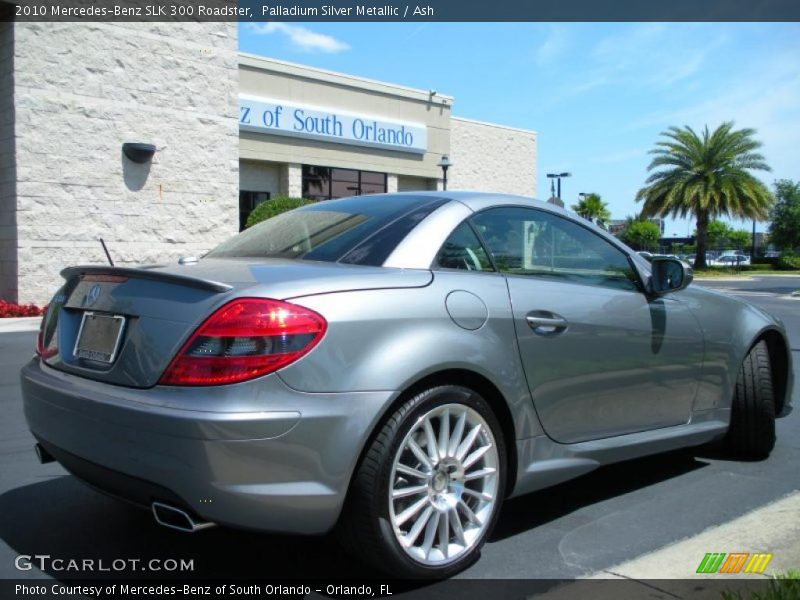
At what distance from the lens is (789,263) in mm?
53406

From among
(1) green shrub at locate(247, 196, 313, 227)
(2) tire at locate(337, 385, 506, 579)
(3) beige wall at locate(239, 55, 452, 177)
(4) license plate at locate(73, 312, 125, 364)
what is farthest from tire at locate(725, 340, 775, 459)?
(3) beige wall at locate(239, 55, 452, 177)

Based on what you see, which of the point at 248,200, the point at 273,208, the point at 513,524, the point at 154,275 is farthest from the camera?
the point at 248,200

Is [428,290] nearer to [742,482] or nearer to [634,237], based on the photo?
[742,482]

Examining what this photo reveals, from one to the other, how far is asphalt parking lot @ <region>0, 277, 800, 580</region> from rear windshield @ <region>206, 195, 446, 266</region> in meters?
1.26

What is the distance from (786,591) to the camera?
247cm

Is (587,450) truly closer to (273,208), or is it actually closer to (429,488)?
(429,488)

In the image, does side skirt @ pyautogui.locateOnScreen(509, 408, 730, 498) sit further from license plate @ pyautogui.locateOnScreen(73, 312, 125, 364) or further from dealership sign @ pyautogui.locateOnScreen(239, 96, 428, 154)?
dealership sign @ pyautogui.locateOnScreen(239, 96, 428, 154)

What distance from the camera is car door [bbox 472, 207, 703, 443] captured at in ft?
11.0

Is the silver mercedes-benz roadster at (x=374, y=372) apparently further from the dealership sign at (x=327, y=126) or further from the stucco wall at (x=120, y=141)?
the dealership sign at (x=327, y=126)

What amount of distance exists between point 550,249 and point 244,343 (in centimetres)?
182

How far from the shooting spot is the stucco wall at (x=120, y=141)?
550 inches

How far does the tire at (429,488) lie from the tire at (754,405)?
6.96 feet

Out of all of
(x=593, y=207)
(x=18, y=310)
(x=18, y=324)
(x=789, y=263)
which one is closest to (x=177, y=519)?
(x=18, y=324)
